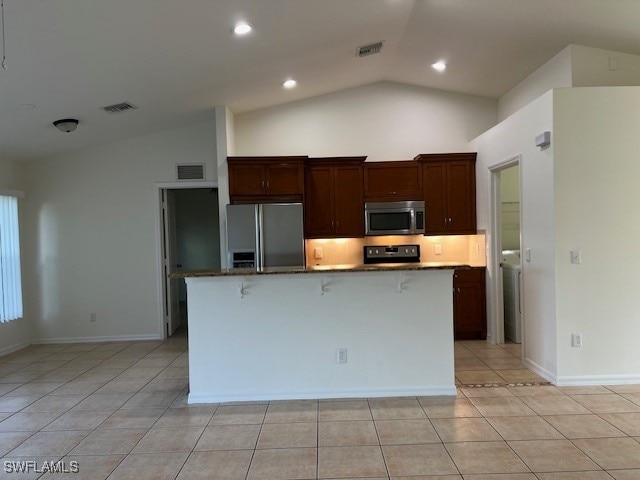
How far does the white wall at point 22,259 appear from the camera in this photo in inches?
208

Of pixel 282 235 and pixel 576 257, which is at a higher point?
pixel 282 235

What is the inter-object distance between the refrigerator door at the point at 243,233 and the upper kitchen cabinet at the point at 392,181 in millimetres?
1562

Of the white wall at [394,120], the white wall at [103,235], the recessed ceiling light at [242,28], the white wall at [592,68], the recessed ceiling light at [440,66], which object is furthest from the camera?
the white wall at [394,120]

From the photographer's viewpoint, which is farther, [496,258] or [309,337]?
[496,258]

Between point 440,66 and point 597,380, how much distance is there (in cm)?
379

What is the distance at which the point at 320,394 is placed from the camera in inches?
138

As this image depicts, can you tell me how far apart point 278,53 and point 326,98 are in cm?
191

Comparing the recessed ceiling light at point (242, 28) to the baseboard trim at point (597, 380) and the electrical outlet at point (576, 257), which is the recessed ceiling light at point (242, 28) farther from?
the baseboard trim at point (597, 380)

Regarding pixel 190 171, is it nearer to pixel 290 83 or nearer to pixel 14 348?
pixel 290 83

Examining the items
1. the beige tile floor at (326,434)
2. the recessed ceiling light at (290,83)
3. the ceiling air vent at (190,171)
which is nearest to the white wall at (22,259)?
the beige tile floor at (326,434)

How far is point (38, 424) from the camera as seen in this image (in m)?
3.20

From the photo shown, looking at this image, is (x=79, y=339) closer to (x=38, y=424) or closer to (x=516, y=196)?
(x=38, y=424)

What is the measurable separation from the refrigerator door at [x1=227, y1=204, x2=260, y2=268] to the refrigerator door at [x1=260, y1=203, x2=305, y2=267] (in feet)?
0.31

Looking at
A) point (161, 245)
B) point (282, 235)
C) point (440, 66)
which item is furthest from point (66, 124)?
point (440, 66)
